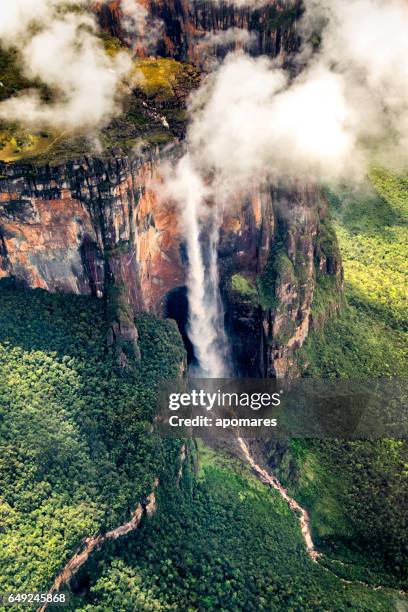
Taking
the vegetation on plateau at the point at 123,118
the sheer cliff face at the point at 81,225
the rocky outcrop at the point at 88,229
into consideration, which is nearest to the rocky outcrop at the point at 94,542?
the rocky outcrop at the point at 88,229

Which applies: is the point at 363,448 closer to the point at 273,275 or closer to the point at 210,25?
the point at 273,275

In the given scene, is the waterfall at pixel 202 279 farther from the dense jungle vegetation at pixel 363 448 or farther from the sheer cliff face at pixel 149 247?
the dense jungle vegetation at pixel 363 448

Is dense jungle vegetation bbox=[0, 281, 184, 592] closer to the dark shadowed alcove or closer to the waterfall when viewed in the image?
the dark shadowed alcove

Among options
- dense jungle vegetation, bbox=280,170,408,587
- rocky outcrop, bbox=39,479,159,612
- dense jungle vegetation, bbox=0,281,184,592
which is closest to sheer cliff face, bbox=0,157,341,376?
dense jungle vegetation, bbox=0,281,184,592

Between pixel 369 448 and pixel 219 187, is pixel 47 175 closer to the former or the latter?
pixel 219 187

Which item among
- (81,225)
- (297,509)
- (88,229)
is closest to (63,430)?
(88,229)

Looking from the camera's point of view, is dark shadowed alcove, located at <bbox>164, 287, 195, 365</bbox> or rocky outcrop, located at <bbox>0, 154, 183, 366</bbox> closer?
rocky outcrop, located at <bbox>0, 154, 183, 366</bbox>

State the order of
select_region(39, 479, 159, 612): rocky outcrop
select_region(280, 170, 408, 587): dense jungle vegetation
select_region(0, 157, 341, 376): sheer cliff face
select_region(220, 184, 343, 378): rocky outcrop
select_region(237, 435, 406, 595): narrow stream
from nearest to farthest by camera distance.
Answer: select_region(39, 479, 159, 612): rocky outcrop < select_region(0, 157, 341, 376): sheer cliff face < select_region(237, 435, 406, 595): narrow stream < select_region(280, 170, 408, 587): dense jungle vegetation < select_region(220, 184, 343, 378): rocky outcrop
